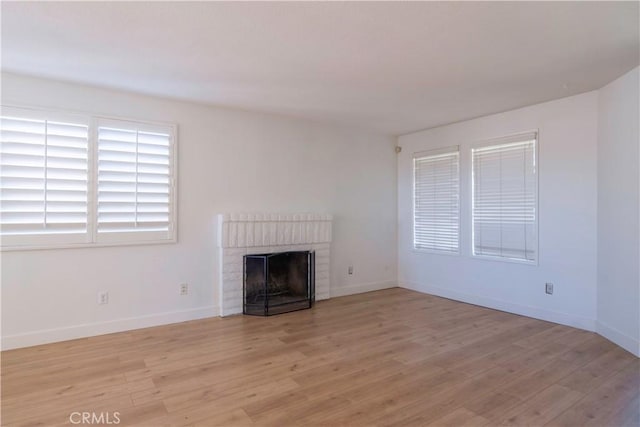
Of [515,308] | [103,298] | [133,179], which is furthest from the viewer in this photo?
[515,308]

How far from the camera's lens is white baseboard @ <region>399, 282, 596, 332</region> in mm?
3830

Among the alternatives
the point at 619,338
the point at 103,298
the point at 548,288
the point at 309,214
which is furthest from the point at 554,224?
the point at 103,298

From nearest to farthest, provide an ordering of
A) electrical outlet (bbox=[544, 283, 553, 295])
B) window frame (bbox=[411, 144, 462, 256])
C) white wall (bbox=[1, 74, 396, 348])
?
white wall (bbox=[1, 74, 396, 348]), electrical outlet (bbox=[544, 283, 553, 295]), window frame (bbox=[411, 144, 462, 256])

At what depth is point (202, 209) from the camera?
424 cm

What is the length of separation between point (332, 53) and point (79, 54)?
6.84 feet

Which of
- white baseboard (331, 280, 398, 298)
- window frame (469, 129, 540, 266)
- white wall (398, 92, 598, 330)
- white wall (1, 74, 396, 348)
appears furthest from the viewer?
white baseboard (331, 280, 398, 298)

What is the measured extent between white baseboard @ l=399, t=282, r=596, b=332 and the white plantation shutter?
4.67 metres

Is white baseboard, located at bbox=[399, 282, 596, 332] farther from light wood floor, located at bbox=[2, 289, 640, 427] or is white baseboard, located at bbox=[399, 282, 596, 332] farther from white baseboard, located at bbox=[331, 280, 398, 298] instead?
white baseboard, located at bbox=[331, 280, 398, 298]

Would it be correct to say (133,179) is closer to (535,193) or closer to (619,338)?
(535,193)

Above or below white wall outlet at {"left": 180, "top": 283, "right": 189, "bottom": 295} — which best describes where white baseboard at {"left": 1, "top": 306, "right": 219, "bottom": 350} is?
below

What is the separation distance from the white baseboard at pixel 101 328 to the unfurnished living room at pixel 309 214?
0.02m

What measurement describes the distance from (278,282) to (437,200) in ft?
9.00

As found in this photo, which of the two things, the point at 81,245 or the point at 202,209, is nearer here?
the point at 81,245

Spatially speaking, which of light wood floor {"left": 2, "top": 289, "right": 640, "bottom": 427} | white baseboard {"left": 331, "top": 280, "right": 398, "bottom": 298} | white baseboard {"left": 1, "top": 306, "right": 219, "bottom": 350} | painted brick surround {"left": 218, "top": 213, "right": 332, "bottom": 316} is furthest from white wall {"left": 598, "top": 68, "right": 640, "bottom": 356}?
white baseboard {"left": 1, "top": 306, "right": 219, "bottom": 350}
